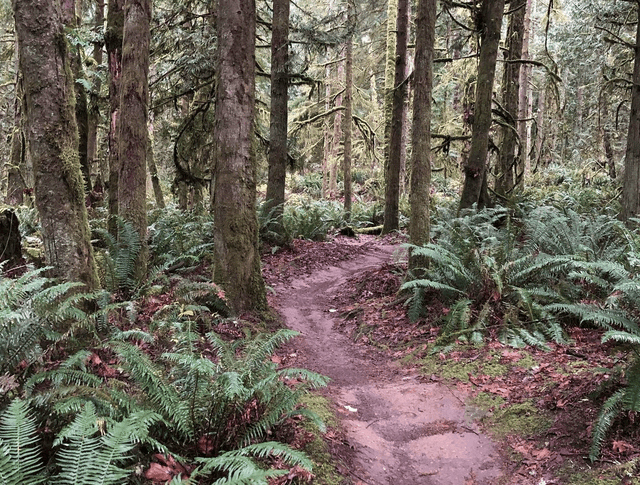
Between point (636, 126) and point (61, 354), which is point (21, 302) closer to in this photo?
point (61, 354)

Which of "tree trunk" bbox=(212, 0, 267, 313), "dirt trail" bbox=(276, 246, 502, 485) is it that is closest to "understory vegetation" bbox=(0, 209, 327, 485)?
"dirt trail" bbox=(276, 246, 502, 485)

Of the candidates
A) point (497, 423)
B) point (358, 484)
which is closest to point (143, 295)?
point (358, 484)

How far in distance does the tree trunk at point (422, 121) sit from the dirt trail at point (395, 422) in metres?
2.11

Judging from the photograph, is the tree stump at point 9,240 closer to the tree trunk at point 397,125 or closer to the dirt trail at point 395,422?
the dirt trail at point 395,422

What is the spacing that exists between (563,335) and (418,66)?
4.08 m

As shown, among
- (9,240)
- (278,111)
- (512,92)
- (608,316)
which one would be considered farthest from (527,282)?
(278,111)

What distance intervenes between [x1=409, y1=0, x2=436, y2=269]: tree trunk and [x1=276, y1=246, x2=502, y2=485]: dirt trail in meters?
2.11

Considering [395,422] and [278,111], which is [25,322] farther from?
[278,111]

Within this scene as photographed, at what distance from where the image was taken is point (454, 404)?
426cm

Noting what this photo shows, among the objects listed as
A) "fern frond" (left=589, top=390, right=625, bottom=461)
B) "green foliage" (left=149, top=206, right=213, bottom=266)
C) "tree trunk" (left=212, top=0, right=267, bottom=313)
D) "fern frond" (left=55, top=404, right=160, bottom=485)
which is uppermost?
"tree trunk" (left=212, top=0, right=267, bottom=313)

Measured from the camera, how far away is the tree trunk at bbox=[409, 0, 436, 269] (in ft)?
20.5

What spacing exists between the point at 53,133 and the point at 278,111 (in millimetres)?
7029

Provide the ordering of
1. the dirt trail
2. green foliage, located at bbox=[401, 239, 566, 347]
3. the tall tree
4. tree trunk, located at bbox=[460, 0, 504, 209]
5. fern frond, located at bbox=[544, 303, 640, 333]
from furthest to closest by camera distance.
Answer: tree trunk, located at bbox=[460, 0, 504, 209], the tall tree, green foliage, located at bbox=[401, 239, 566, 347], fern frond, located at bbox=[544, 303, 640, 333], the dirt trail

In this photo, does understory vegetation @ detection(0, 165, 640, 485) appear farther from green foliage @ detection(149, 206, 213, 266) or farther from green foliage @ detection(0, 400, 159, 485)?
green foliage @ detection(149, 206, 213, 266)
